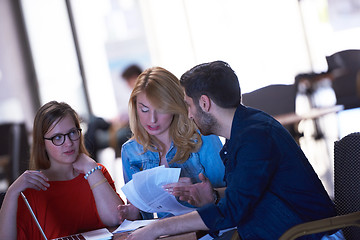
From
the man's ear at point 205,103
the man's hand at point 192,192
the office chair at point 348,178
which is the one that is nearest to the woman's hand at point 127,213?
the man's hand at point 192,192

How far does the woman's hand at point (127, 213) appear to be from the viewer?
2332 millimetres

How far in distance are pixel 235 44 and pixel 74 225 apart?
14.0 ft

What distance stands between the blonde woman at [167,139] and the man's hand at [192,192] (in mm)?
390

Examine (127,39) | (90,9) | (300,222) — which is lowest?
(300,222)

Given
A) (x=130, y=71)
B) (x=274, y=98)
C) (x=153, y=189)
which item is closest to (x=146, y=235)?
(x=153, y=189)

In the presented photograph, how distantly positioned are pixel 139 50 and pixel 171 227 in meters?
5.19

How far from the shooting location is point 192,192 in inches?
80.5

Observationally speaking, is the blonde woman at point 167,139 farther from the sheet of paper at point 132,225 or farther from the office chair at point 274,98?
the office chair at point 274,98

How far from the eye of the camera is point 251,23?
6.12 metres

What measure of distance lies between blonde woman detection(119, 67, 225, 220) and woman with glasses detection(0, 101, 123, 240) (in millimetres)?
287

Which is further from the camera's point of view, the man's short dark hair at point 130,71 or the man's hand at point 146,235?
the man's short dark hair at point 130,71

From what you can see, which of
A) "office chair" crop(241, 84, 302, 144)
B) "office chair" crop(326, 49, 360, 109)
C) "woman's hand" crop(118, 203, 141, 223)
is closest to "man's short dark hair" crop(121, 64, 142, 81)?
"office chair" crop(241, 84, 302, 144)

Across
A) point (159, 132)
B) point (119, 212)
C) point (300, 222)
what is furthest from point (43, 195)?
point (300, 222)

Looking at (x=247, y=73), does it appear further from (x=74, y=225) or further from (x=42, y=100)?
(x=74, y=225)
